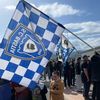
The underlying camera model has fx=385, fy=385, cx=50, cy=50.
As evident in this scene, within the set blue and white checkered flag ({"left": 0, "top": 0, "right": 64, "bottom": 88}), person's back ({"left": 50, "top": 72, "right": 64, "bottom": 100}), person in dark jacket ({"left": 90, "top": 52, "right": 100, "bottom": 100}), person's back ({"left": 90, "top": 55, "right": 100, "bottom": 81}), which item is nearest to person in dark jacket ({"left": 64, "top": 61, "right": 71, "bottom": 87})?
Answer: person in dark jacket ({"left": 90, "top": 52, "right": 100, "bottom": 100})

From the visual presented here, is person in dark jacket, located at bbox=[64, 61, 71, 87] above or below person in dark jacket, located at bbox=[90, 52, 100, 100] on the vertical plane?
above

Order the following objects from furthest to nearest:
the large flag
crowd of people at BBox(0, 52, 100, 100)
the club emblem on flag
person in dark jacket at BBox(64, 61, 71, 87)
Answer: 1. the large flag
2. person in dark jacket at BBox(64, 61, 71, 87)
3. crowd of people at BBox(0, 52, 100, 100)
4. the club emblem on flag

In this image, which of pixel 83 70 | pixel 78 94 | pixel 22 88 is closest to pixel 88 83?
pixel 83 70

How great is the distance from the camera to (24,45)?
21.6ft

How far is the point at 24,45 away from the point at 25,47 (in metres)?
0.04


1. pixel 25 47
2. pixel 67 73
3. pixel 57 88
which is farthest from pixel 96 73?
pixel 67 73

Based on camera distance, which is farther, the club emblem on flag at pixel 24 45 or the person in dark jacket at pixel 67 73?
the person in dark jacket at pixel 67 73

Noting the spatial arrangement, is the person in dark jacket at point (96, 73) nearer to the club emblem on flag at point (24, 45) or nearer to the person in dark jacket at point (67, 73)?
the club emblem on flag at point (24, 45)

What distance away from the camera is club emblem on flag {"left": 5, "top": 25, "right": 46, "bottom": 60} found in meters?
6.54

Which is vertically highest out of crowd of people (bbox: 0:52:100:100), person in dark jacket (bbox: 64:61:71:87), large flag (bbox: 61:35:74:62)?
large flag (bbox: 61:35:74:62)

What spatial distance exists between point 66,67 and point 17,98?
1474cm

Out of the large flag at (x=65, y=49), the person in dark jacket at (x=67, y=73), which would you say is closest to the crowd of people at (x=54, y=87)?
the person in dark jacket at (x=67, y=73)

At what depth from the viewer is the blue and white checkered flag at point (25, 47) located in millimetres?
6551

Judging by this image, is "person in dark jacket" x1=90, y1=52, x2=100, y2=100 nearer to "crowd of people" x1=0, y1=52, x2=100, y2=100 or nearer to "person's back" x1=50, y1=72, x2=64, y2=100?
"crowd of people" x1=0, y1=52, x2=100, y2=100
